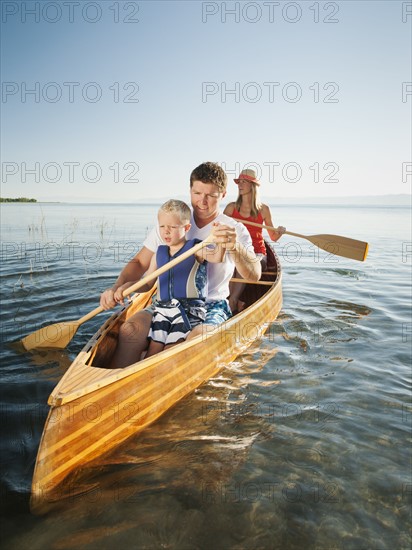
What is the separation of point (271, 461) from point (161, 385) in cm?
95

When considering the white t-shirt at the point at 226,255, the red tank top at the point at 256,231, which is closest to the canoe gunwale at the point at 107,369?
the white t-shirt at the point at 226,255

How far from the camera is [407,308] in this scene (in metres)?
6.57

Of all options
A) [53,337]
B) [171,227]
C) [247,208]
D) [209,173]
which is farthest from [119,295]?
[247,208]

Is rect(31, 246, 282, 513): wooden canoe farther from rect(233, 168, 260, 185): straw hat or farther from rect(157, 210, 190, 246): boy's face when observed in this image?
rect(233, 168, 260, 185): straw hat

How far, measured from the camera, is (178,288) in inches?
143

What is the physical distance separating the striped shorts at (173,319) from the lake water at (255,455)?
587 millimetres

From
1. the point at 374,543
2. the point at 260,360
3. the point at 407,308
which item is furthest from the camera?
the point at 407,308

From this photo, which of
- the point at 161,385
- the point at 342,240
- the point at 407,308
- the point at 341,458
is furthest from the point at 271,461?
the point at 407,308

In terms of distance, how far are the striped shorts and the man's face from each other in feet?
2.74

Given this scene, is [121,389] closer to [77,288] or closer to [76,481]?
[76,481]

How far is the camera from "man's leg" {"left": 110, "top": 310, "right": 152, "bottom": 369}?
140 inches

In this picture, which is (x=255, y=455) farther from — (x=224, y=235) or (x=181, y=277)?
(x=224, y=235)

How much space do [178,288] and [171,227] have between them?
0.53m

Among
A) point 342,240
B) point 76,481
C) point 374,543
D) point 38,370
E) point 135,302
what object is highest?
point 342,240
